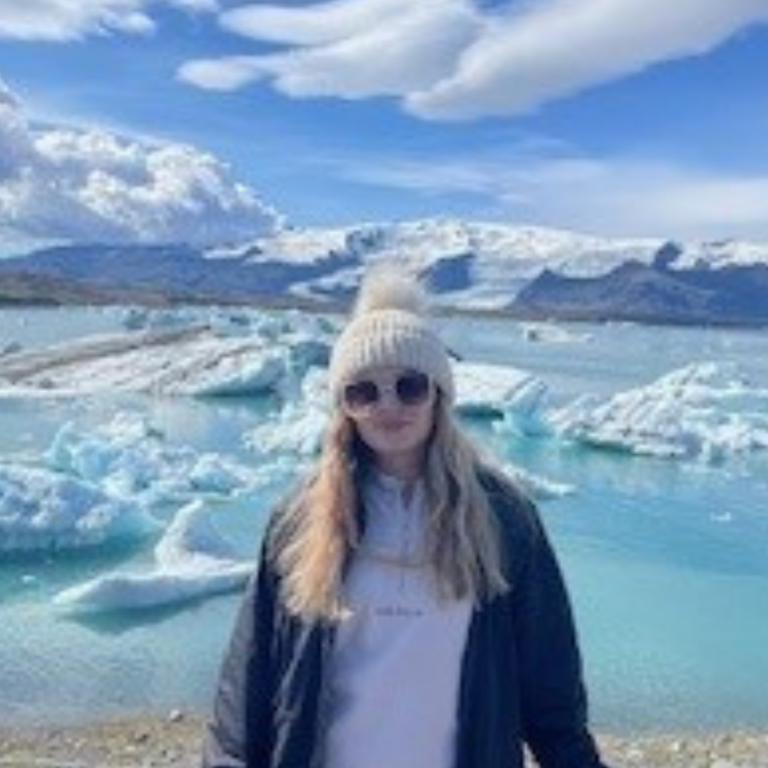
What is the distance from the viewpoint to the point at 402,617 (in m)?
2.28

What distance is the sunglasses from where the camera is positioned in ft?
7.63

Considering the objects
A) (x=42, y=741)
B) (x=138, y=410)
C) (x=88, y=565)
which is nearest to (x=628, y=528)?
(x=88, y=565)

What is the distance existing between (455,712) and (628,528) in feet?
51.2

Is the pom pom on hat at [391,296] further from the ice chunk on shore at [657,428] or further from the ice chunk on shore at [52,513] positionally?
the ice chunk on shore at [657,428]

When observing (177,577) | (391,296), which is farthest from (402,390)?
(177,577)

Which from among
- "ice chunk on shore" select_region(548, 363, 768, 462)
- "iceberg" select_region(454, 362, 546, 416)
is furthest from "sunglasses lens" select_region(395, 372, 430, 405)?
"iceberg" select_region(454, 362, 546, 416)

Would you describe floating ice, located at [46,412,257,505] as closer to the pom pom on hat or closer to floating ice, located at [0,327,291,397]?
floating ice, located at [0,327,291,397]

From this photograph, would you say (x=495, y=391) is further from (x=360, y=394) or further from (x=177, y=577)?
(x=360, y=394)

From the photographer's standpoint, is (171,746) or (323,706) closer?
(323,706)

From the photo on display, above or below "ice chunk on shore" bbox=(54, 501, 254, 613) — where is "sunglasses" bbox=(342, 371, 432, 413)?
above

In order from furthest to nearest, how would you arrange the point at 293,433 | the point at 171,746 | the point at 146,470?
the point at 293,433
the point at 146,470
the point at 171,746

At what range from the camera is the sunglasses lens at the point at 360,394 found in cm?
233

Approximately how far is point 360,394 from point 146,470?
→ 16.0m

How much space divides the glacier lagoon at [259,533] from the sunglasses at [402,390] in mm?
996
